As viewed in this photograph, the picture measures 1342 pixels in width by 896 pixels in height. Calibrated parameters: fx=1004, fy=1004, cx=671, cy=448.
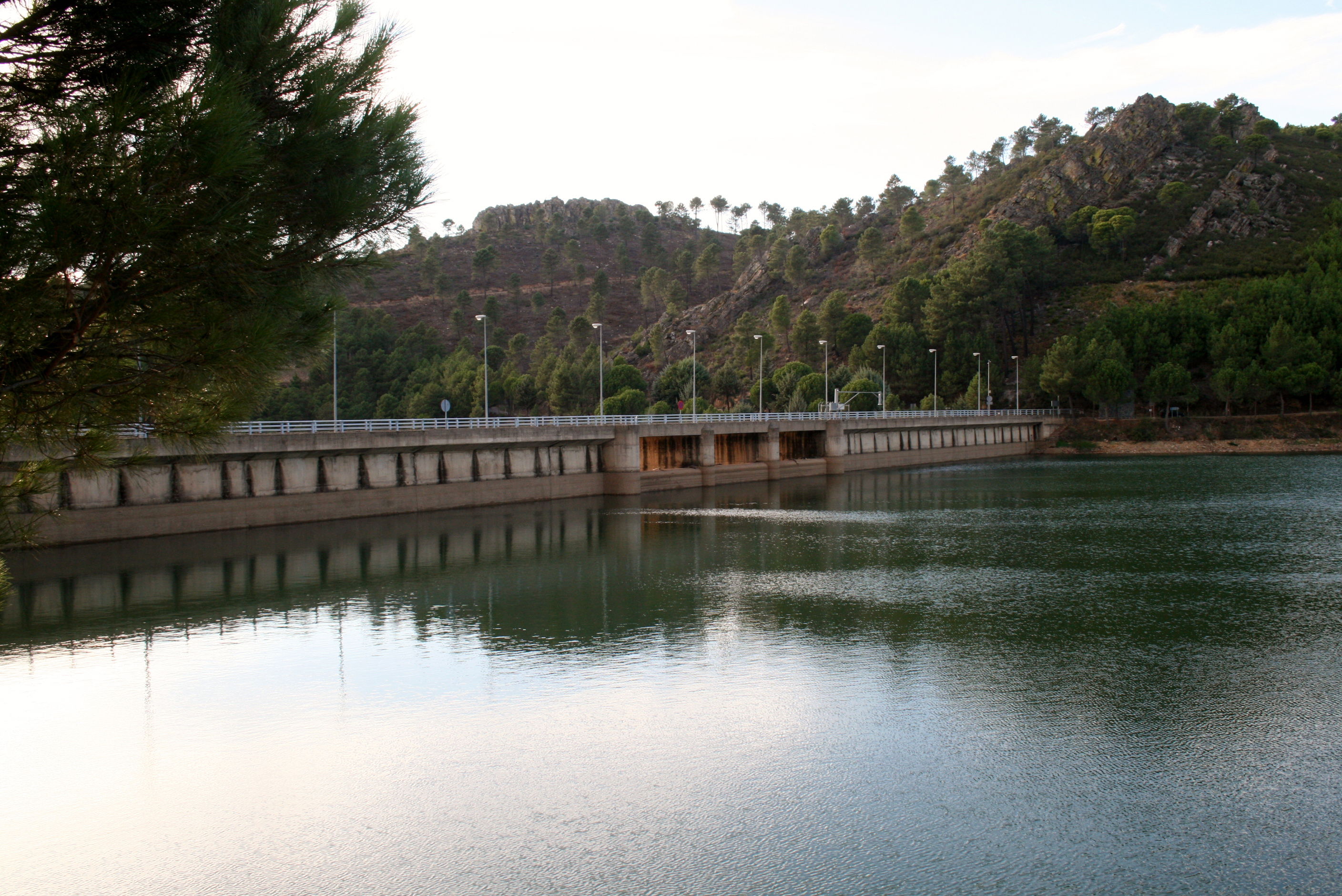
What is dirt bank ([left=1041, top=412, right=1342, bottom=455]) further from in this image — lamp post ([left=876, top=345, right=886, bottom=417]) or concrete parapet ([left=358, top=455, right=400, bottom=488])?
concrete parapet ([left=358, top=455, right=400, bottom=488])

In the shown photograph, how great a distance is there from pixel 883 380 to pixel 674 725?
100475 millimetres

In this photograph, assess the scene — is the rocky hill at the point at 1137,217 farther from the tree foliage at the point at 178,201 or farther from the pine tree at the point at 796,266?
the tree foliage at the point at 178,201

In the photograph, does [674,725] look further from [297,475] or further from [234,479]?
[297,475]

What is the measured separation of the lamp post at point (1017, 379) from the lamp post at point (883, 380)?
16007 mm

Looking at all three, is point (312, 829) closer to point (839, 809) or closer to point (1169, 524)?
point (839, 809)

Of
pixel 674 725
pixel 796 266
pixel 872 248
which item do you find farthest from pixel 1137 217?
pixel 674 725

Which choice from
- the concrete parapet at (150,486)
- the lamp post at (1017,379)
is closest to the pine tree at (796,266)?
the lamp post at (1017,379)

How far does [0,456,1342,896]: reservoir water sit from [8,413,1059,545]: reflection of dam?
3960mm

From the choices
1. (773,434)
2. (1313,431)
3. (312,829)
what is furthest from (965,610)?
(1313,431)

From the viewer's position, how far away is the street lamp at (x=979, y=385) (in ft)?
403

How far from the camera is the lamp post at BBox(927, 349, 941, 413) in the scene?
11622 cm

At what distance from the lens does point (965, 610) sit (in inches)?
1084

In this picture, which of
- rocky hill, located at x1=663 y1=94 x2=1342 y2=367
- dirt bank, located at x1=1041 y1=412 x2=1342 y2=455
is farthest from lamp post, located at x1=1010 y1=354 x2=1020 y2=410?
dirt bank, located at x1=1041 y1=412 x2=1342 y2=455

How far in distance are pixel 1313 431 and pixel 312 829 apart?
377 ft
